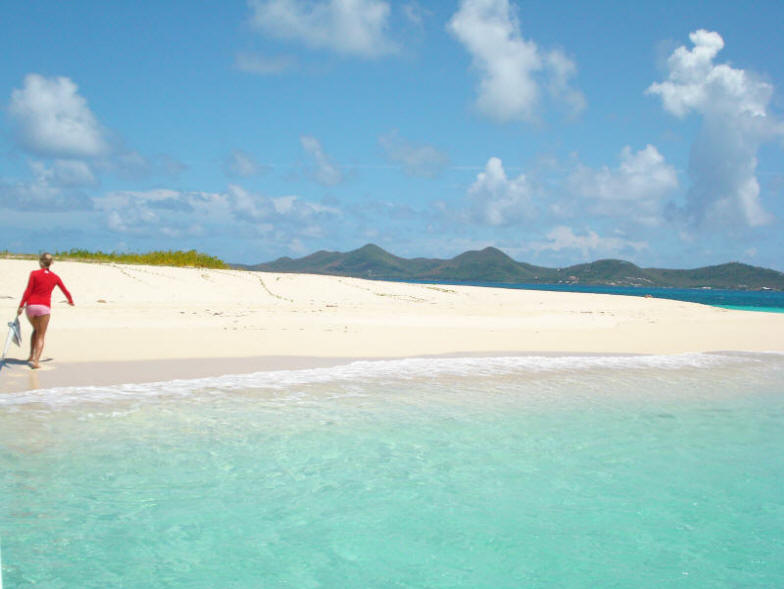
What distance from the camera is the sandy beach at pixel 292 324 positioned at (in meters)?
12.4

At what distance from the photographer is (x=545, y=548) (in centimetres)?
461

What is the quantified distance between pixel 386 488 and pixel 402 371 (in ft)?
20.2

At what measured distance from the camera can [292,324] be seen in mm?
18000

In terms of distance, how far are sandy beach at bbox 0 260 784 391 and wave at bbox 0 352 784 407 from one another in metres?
0.64

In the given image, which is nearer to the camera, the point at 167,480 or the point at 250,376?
the point at 167,480

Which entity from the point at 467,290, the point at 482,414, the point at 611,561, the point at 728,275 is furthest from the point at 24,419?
the point at 728,275

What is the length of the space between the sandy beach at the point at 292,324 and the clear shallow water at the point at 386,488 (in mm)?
3094

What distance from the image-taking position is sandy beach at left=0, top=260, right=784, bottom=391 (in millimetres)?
12355

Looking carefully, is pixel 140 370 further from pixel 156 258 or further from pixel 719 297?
pixel 719 297

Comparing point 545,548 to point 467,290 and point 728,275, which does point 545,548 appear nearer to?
point 467,290

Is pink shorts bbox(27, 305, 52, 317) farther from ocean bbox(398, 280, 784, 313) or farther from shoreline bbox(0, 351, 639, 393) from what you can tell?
ocean bbox(398, 280, 784, 313)

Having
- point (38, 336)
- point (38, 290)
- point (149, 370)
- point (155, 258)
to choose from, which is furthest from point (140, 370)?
point (155, 258)

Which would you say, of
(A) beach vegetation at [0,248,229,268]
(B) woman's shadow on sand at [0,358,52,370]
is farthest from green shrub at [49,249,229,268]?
(B) woman's shadow on sand at [0,358,52,370]

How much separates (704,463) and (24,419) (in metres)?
8.11
